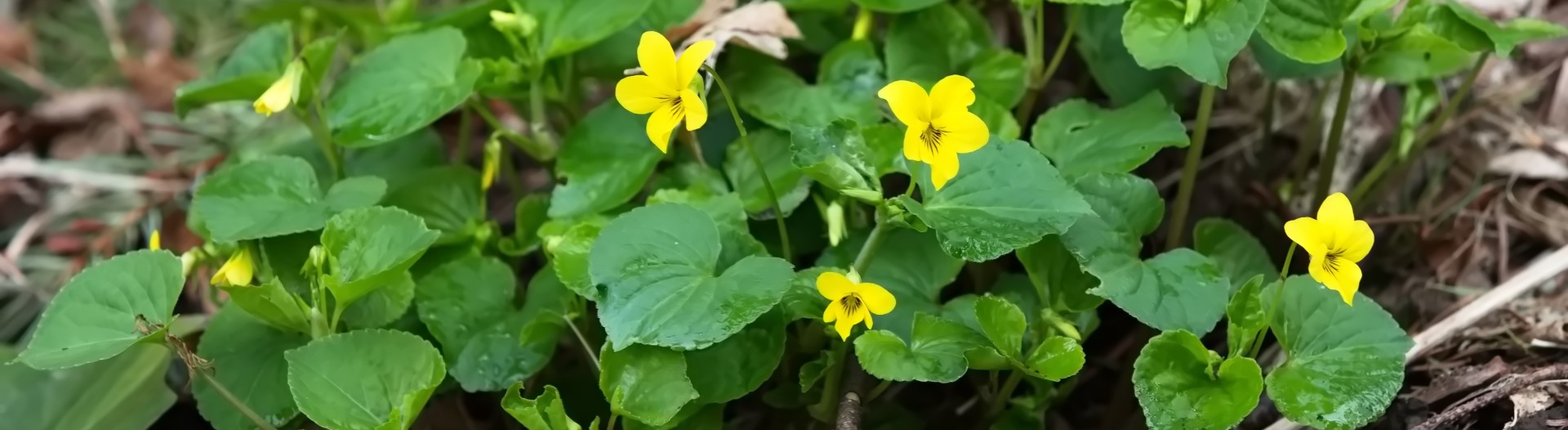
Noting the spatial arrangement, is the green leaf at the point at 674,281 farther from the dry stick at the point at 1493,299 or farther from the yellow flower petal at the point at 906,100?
the dry stick at the point at 1493,299

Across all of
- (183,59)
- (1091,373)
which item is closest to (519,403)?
(1091,373)

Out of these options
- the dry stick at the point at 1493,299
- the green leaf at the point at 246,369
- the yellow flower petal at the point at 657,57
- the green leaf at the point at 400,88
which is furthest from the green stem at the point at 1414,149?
the green leaf at the point at 246,369

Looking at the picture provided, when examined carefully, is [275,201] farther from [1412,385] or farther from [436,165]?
[1412,385]

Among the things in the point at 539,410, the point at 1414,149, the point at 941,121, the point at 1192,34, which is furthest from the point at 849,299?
the point at 1414,149

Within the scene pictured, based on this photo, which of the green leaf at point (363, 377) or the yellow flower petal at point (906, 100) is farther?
the green leaf at point (363, 377)

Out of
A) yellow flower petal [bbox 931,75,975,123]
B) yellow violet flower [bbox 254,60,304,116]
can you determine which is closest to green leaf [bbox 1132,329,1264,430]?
yellow flower petal [bbox 931,75,975,123]

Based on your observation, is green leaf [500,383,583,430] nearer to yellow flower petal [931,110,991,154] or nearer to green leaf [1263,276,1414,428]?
yellow flower petal [931,110,991,154]
